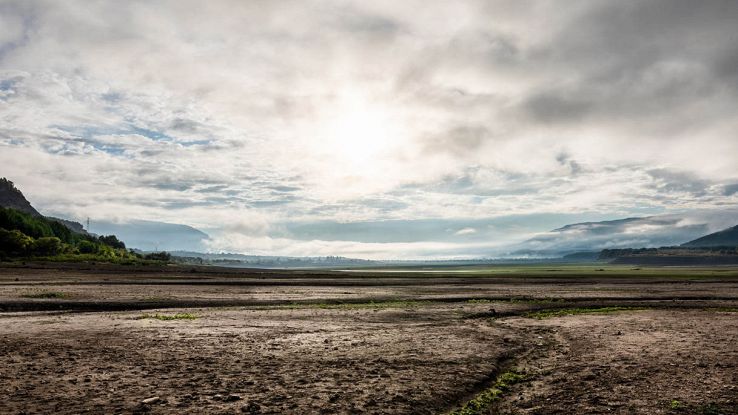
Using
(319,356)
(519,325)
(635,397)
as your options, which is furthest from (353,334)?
(635,397)

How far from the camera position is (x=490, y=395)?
1166 cm

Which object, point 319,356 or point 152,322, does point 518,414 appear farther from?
point 152,322

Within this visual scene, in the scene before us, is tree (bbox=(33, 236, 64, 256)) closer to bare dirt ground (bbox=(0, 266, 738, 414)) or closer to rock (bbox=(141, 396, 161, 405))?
bare dirt ground (bbox=(0, 266, 738, 414))

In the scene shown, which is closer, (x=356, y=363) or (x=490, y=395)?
(x=490, y=395)

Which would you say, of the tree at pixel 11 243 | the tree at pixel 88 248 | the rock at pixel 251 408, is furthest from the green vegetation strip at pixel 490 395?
the tree at pixel 88 248

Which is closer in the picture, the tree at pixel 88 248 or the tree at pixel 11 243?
the tree at pixel 11 243

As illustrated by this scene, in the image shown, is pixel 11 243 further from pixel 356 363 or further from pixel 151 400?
pixel 151 400

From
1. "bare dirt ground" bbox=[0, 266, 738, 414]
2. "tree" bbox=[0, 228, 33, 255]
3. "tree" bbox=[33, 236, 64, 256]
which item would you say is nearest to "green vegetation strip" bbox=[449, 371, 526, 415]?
"bare dirt ground" bbox=[0, 266, 738, 414]

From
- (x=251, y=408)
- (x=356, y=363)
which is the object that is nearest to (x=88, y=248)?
(x=356, y=363)

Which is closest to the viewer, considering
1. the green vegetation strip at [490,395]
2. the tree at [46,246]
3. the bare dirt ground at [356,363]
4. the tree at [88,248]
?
the green vegetation strip at [490,395]

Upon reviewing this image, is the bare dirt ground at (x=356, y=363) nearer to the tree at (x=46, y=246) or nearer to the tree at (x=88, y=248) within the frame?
the tree at (x=46, y=246)

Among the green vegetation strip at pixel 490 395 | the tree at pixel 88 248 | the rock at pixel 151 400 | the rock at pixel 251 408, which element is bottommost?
the green vegetation strip at pixel 490 395

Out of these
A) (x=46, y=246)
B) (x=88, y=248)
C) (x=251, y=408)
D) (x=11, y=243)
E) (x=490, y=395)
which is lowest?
(x=490, y=395)

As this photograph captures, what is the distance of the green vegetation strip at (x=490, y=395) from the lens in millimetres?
10477
